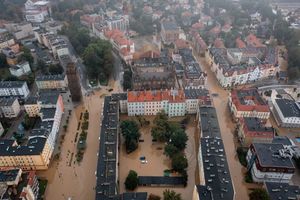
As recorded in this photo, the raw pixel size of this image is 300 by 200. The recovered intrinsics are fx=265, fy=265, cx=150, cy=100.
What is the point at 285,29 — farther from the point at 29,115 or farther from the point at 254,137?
the point at 29,115

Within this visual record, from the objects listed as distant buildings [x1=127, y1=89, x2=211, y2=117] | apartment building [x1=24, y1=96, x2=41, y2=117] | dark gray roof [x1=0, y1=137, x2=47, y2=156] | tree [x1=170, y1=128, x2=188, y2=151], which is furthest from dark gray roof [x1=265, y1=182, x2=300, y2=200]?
apartment building [x1=24, y1=96, x2=41, y2=117]

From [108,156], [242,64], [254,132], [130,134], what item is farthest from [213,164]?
[242,64]

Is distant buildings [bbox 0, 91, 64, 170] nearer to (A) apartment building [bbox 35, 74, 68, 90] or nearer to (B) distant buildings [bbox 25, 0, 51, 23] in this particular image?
(A) apartment building [bbox 35, 74, 68, 90]

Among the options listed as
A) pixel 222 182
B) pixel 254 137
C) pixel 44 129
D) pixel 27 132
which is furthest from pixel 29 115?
pixel 254 137

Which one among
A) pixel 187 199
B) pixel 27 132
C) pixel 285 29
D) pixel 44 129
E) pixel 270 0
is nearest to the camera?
pixel 187 199

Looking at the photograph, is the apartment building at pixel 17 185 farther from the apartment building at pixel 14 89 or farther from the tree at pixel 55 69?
the tree at pixel 55 69

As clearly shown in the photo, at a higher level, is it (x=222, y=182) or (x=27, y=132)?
(x=222, y=182)

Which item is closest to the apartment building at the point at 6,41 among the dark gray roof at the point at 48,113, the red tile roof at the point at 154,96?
the dark gray roof at the point at 48,113
